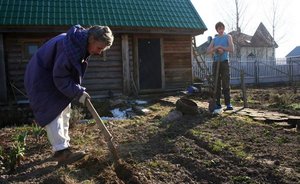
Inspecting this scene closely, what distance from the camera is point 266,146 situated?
507 centimetres

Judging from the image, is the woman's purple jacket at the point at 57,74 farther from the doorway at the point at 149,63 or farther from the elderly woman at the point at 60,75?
the doorway at the point at 149,63

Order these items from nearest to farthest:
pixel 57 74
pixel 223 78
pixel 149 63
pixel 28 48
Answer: pixel 57 74 → pixel 223 78 → pixel 28 48 → pixel 149 63

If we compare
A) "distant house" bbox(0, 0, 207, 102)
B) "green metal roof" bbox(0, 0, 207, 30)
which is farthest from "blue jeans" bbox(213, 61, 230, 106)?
"green metal roof" bbox(0, 0, 207, 30)

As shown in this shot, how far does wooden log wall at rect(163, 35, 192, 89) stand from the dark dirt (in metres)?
6.36

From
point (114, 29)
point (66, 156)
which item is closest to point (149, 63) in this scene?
point (114, 29)

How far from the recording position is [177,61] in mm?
13391

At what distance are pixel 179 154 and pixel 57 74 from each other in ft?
6.39

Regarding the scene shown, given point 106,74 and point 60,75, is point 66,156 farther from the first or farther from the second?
point 106,74

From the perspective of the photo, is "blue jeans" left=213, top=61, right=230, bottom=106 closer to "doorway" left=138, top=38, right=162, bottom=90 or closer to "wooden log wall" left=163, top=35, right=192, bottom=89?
"doorway" left=138, top=38, right=162, bottom=90

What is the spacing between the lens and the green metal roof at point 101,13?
11.3m

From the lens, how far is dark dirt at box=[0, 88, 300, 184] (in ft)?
13.2

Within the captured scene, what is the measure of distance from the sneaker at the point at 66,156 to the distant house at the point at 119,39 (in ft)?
23.9

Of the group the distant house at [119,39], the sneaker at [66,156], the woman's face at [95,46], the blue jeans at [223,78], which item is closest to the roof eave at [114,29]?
the distant house at [119,39]

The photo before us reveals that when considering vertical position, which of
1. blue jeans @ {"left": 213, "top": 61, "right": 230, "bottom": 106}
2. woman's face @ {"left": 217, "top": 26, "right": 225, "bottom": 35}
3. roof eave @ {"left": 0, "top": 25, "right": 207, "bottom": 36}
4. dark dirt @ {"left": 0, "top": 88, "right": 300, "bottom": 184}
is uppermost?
roof eave @ {"left": 0, "top": 25, "right": 207, "bottom": 36}
